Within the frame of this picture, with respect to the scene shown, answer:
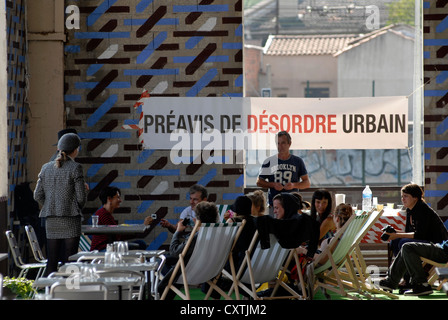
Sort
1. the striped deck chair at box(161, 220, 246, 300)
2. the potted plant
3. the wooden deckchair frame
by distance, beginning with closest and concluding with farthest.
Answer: the potted plant, the striped deck chair at box(161, 220, 246, 300), the wooden deckchair frame

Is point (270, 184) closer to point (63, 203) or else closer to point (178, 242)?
point (178, 242)

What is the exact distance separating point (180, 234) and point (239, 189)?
2751mm

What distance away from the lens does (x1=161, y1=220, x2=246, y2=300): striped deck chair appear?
21.1 ft

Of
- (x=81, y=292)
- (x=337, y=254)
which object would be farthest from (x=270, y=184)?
(x=81, y=292)

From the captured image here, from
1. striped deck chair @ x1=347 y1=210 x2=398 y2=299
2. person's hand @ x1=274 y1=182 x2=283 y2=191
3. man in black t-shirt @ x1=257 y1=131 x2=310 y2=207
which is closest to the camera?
striped deck chair @ x1=347 y1=210 x2=398 y2=299

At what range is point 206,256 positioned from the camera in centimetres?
655

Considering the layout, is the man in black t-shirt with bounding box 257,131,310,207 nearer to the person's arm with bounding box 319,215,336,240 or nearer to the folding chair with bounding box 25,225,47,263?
the person's arm with bounding box 319,215,336,240

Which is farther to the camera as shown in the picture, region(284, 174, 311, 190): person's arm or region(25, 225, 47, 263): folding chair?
region(284, 174, 311, 190): person's arm

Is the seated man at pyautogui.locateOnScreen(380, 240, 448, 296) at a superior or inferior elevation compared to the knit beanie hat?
inferior

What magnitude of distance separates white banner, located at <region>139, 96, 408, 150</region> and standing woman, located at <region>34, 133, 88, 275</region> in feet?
8.22

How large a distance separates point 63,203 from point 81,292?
8.38ft

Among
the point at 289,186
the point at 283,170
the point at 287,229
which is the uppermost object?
the point at 283,170

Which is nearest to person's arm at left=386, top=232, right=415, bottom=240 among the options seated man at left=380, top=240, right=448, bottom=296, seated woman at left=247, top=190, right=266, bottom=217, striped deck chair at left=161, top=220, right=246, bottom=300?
seated man at left=380, top=240, right=448, bottom=296

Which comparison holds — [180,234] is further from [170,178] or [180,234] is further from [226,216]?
[170,178]
